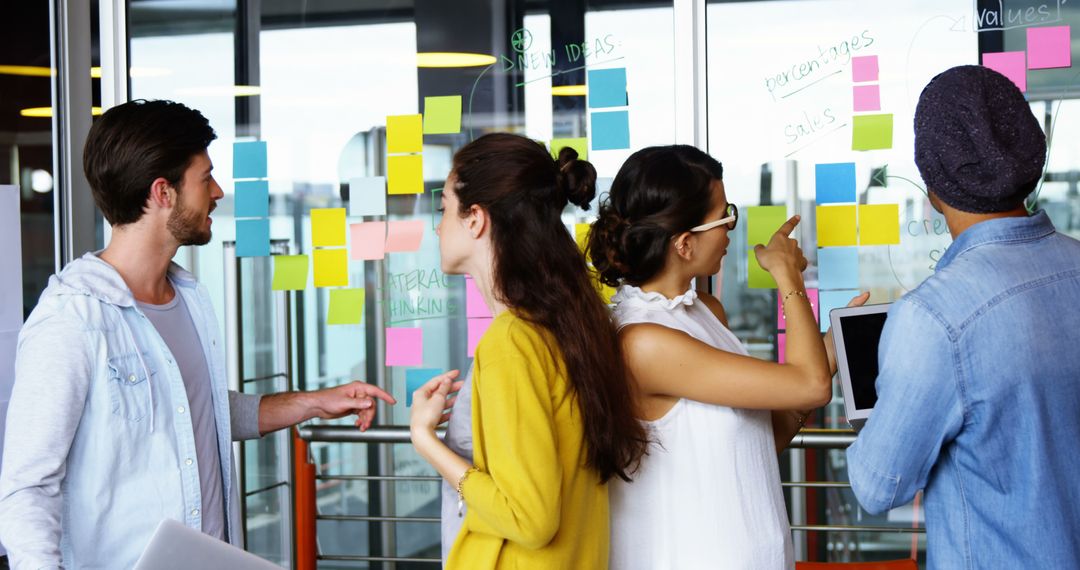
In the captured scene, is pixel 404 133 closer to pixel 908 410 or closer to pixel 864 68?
pixel 864 68

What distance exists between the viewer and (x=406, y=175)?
2832 millimetres

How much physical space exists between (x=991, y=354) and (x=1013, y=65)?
1.50m

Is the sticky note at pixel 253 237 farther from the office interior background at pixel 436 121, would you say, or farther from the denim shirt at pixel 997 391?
the denim shirt at pixel 997 391

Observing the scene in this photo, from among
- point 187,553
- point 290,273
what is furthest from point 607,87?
point 187,553

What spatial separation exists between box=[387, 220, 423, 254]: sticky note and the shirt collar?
5.73ft

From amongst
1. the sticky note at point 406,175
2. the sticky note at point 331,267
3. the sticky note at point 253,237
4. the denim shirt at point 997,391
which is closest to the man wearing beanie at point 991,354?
the denim shirt at point 997,391

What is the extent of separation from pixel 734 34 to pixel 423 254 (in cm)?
98

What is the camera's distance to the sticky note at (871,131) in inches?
101

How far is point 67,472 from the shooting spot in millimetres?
Answer: 1756

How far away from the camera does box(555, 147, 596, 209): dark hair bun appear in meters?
1.66

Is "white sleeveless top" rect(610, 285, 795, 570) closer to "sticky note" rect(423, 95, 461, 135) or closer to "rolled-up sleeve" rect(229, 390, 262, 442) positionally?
"rolled-up sleeve" rect(229, 390, 262, 442)

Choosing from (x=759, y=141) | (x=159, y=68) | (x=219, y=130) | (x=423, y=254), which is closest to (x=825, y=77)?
(x=759, y=141)

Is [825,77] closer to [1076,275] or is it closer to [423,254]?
[423,254]

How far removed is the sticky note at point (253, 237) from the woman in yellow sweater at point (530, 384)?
137 cm
